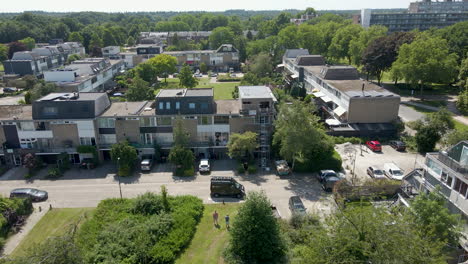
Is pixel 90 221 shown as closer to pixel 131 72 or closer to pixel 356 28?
pixel 131 72

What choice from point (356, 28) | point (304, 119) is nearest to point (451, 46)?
point (356, 28)

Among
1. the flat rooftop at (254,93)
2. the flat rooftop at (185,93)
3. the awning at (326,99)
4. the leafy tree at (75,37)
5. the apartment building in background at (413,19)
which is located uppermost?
the apartment building in background at (413,19)

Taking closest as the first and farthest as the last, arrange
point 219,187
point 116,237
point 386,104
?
point 116,237 < point 219,187 < point 386,104

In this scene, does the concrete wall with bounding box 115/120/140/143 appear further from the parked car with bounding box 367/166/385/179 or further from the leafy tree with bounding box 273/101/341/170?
the parked car with bounding box 367/166/385/179

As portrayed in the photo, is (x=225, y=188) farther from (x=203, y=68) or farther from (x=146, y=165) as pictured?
(x=203, y=68)

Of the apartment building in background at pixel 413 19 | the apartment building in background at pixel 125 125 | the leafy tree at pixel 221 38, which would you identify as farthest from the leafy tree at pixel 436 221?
the apartment building in background at pixel 413 19

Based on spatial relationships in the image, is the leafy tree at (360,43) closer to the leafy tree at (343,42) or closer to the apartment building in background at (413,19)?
the leafy tree at (343,42)

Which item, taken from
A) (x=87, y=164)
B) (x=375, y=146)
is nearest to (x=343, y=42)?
(x=375, y=146)
